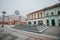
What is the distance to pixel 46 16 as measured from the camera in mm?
1918

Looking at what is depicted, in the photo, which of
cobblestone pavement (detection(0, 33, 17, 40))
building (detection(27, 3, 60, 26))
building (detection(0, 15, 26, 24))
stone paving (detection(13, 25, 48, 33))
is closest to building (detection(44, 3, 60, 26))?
building (detection(27, 3, 60, 26))

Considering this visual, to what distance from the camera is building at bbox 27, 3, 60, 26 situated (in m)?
1.84

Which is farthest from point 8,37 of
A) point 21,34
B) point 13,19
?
point 13,19

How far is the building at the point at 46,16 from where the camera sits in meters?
1.84

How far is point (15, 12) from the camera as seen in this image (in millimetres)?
2115

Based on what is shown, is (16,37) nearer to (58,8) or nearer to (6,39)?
(6,39)

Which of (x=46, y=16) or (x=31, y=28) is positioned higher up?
(x=46, y=16)

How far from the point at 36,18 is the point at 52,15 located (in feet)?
1.13

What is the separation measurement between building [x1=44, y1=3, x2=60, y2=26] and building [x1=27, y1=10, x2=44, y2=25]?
87 mm

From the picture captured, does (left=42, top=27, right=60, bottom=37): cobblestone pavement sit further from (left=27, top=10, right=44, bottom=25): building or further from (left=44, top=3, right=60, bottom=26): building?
(left=27, top=10, right=44, bottom=25): building

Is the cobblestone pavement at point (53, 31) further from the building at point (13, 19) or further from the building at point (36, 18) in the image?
the building at point (13, 19)

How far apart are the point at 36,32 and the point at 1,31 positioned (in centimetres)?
80

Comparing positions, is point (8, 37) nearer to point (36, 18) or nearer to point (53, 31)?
point (36, 18)

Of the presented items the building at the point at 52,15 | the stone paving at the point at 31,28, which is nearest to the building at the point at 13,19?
the stone paving at the point at 31,28
